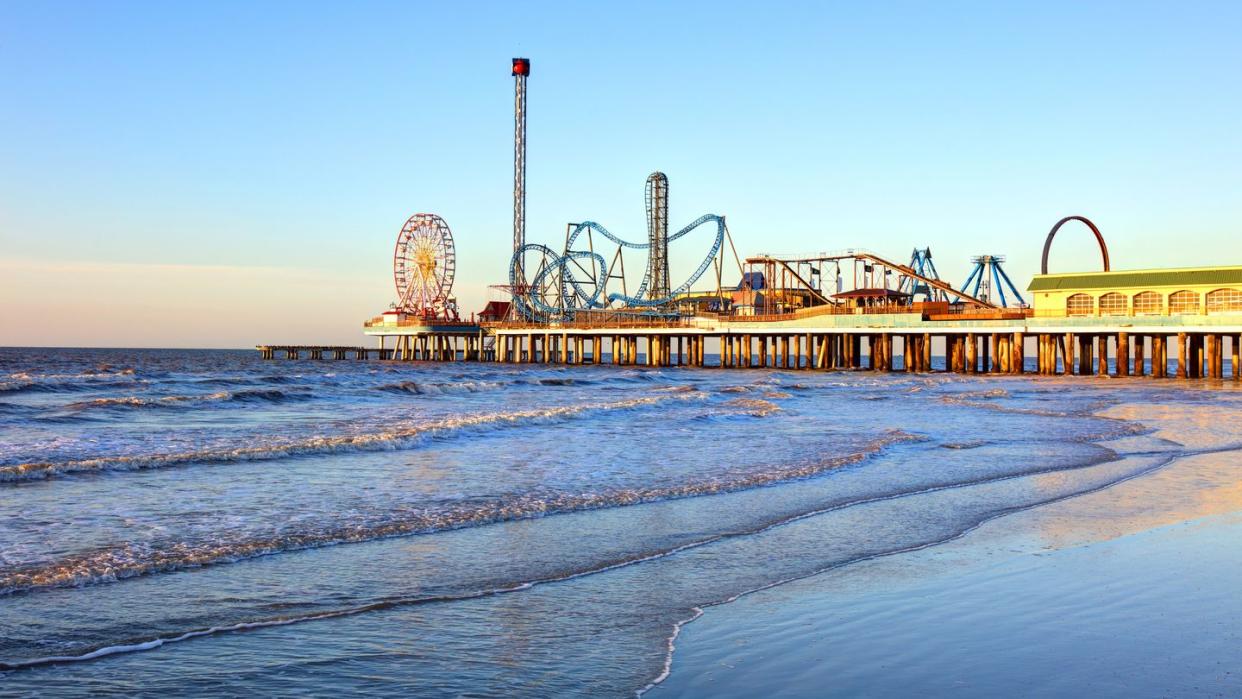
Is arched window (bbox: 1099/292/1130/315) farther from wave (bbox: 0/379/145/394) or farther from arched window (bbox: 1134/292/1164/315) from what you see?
wave (bbox: 0/379/145/394)

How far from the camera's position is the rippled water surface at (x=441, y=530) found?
5.55 meters

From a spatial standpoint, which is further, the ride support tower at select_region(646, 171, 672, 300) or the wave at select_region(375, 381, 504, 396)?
the ride support tower at select_region(646, 171, 672, 300)

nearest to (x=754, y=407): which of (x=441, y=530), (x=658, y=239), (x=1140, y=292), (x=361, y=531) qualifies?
(x=441, y=530)

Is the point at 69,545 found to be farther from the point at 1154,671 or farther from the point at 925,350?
the point at 925,350

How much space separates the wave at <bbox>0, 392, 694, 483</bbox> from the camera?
1311cm

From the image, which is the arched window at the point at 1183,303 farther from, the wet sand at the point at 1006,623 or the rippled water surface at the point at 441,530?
the wet sand at the point at 1006,623

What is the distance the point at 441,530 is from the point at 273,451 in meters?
6.99

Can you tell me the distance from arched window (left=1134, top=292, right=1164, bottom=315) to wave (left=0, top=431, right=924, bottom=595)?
41001 millimetres

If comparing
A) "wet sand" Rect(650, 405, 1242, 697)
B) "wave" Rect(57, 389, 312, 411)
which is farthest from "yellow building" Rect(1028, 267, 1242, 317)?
"wet sand" Rect(650, 405, 1242, 697)

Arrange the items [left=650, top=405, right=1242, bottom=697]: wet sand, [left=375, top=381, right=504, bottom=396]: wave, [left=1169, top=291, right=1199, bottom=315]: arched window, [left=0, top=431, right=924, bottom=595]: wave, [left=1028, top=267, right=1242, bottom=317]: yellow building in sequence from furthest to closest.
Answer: [left=1169, top=291, right=1199, bottom=315]: arched window, [left=1028, top=267, right=1242, bottom=317]: yellow building, [left=375, top=381, right=504, bottom=396]: wave, [left=0, top=431, right=924, bottom=595]: wave, [left=650, top=405, right=1242, bottom=697]: wet sand

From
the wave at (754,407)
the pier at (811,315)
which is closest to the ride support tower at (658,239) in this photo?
the pier at (811,315)


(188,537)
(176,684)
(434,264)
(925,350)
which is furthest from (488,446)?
(434,264)

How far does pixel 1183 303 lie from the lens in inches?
1903

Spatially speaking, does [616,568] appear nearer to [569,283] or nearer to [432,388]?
[432,388]
